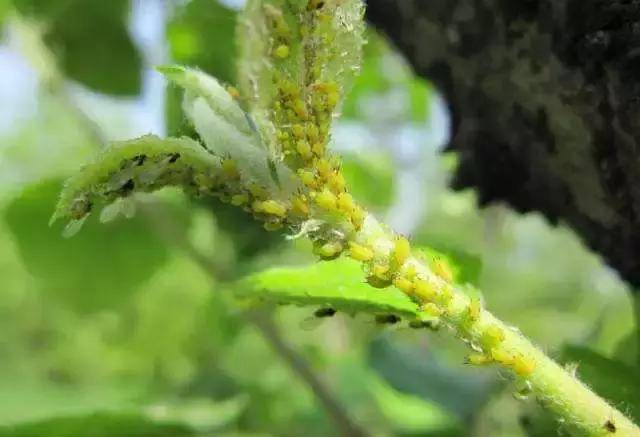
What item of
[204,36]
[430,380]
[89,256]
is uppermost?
[204,36]

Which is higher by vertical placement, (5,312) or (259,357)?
(5,312)

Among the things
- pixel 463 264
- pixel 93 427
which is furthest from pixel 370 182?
pixel 463 264

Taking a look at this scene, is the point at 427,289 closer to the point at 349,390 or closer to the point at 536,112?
the point at 536,112

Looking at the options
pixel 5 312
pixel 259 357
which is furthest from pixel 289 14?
pixel 5 312

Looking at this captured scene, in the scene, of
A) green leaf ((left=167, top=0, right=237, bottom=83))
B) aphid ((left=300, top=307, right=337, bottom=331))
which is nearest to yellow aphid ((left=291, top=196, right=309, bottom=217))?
aphid ((left=300, top=307, right=337, bottom=331))

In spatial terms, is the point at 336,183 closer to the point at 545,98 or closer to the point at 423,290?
the point at 423,290

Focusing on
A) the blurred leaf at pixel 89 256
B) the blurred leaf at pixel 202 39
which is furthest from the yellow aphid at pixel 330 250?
the blurred leaf at pixel 89 256

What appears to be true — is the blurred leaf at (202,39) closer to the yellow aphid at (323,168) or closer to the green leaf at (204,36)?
the green leaf at (204,36)
